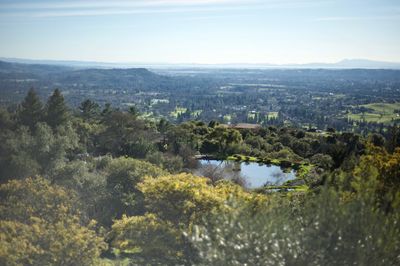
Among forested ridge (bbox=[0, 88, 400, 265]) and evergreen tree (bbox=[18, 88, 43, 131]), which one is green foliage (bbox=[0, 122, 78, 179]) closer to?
forested ridge (bbox=[0, 88, 400, 265])

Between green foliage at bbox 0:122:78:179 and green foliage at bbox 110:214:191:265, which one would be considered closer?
green foliage at bbox 110:214:191:265

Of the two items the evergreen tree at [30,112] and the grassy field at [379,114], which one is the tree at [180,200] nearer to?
the evergreen tree at [30,112]

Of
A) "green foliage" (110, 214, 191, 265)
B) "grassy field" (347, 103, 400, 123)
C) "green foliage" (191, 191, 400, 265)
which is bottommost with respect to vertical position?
"grassy field" (347, 103, 400, 123)

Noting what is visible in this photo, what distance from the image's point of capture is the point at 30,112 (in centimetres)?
4506

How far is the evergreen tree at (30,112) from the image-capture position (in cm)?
4478

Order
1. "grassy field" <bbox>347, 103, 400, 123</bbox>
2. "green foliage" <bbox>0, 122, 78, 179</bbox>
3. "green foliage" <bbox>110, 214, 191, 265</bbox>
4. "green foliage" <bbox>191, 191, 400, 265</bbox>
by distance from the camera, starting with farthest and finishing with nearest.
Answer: "grassy field" <bbox>347, 103, 400, 123</bbox>
"green foliage" <bbox>0, 122, 78, 179</bbox>
"green foliage" <bbox>110, 214, 191, 265</bbox>
"green foliage" <bbox>191, 191, 400, 265</bbox>

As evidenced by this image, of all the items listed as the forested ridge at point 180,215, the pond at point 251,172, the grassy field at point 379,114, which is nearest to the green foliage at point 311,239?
the forested ridge at point 180,215

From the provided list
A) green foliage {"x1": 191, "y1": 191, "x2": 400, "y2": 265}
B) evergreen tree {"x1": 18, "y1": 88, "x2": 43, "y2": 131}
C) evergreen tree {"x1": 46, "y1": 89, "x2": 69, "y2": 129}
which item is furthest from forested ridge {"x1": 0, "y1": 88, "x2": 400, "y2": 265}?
evergreen tree {"x1": 18, "y1": 88, "x2": 43, "y2": 131}

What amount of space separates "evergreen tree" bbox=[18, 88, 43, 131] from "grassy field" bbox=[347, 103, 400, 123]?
338 feet

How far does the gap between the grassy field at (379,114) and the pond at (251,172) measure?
90.1 m

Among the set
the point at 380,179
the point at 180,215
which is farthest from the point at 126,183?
the point at 380,179

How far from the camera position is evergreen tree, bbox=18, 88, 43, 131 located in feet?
147

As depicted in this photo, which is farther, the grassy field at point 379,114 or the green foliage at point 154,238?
the grassy field at point 379,114

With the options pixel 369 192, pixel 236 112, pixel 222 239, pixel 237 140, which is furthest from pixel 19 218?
pixel 236 112
